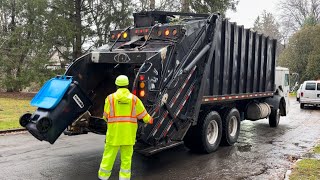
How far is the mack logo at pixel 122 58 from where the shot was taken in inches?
260

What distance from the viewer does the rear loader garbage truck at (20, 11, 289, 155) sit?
6.09 m

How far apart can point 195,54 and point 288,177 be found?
279cm

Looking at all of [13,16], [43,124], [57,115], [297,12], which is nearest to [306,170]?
[57,115]

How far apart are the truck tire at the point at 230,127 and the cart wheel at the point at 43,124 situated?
433 centimetres

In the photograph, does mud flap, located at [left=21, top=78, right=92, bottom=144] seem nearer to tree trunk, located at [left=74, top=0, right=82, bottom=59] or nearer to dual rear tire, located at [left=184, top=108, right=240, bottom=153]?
dual rear tire, located at [left=184, top=108, right=240, bottom=153]

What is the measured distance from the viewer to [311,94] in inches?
833

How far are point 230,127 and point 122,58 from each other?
3756 millimetres

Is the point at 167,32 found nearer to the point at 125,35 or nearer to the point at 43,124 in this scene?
the point at 125,35

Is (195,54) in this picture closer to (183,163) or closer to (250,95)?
(183,163)

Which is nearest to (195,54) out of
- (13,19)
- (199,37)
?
(199,37)

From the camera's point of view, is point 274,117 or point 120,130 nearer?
point 120,130

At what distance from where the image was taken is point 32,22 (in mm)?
20672

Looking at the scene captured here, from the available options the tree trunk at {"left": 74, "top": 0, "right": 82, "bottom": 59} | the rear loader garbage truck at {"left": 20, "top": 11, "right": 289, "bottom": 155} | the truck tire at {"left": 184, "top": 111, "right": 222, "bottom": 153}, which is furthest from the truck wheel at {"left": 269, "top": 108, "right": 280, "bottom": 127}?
the tree trunk at {"left": 74, "top": 0, "right": 82, "bottom": 59}

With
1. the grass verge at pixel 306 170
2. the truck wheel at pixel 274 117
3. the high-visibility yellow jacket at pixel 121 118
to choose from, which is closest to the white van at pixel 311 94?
the truck wheel at pixel 274 117
